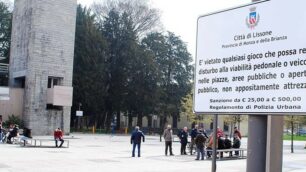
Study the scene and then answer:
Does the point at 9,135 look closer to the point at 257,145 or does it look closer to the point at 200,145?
the point at 200,145

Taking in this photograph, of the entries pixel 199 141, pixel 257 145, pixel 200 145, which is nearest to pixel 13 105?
pixel 199 141

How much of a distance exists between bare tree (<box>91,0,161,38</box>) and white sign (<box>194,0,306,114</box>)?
63.0 m

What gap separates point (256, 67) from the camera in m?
3.01

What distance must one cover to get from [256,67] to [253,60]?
55 mm

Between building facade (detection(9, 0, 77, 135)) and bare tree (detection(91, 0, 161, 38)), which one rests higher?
bare tree (detection(91, 0, 161, 38))

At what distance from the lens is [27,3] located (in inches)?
1887

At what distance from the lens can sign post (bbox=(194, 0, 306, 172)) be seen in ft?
9.07

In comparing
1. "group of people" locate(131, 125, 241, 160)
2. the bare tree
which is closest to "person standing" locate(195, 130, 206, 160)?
"group of people" locate(131, 125, 241, 160)

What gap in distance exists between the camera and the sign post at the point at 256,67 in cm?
277

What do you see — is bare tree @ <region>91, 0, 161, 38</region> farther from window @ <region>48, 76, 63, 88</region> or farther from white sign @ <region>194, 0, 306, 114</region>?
white sign @ <region>194, 0, 306, 114</region>

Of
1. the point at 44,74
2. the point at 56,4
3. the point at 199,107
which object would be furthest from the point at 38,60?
the point at 199,107

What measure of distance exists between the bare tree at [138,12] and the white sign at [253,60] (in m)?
63.0

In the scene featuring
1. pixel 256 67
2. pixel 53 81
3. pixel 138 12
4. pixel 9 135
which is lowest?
pixel 9 135

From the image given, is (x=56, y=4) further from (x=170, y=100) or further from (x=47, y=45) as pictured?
(x=170, y=100)
